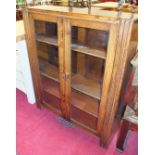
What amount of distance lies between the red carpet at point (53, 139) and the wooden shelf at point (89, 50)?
92cm

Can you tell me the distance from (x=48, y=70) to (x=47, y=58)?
129 millimetres

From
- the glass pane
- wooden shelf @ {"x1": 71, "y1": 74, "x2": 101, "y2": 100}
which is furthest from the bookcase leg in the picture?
the glass pane

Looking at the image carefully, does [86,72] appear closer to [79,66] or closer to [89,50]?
[79,66]

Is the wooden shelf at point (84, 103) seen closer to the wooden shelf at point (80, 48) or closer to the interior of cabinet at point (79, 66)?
the interior of cabinet at point (79, 66)

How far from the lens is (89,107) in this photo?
156 centimetres

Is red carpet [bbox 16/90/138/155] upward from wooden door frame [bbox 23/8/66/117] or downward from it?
downward

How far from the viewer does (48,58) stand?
168 centimetres

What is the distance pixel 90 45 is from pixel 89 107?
2.01ft

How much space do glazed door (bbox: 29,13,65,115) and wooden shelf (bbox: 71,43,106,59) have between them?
124 mm

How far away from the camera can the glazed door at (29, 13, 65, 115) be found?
4.38 ft

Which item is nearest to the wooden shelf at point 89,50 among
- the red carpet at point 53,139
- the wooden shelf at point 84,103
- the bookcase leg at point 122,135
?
the wooden shelf at point 84,103

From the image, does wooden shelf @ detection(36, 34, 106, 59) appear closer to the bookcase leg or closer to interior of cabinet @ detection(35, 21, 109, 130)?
interior of cabinet @ detection(35, 21, 109, 130)

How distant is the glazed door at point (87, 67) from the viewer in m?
1.14
